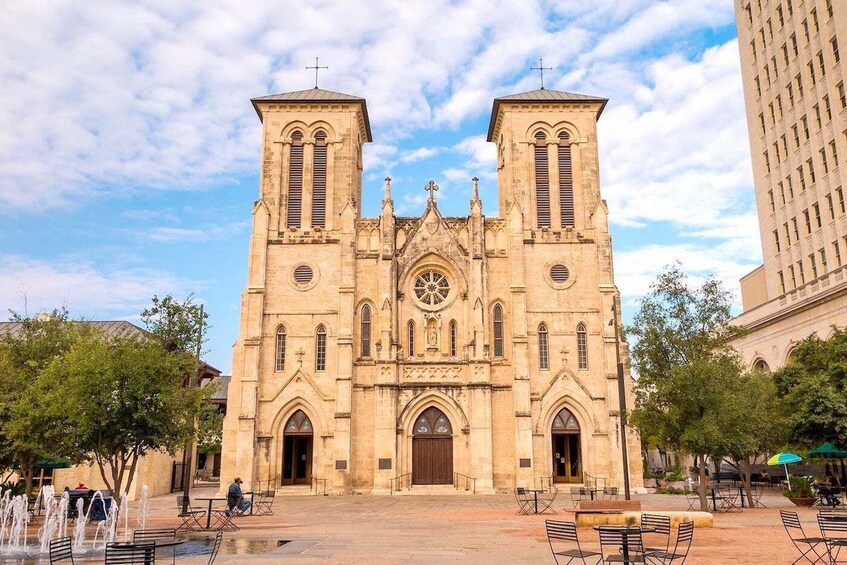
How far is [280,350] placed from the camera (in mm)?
39812

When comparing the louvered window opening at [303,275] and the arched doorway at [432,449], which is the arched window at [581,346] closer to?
the arched doorway at [432,449]

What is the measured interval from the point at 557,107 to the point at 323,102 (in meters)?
14.3

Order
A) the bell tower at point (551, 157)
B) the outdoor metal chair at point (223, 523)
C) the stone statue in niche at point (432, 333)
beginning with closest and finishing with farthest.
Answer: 1. the outdoor metal chair at point (223, 523)
2. the stone statue in niche at point (432, 333)
3. the bell tower at point (551, 157)

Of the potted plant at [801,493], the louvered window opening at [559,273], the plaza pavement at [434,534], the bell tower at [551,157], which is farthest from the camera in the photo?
the bell tower at [551,157]

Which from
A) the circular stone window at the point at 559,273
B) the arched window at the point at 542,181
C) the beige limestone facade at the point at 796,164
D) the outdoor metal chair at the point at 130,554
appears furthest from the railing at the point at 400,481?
the outdoor metal chair at the point at 130,554

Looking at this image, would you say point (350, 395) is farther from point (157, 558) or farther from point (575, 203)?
point (157, 558)

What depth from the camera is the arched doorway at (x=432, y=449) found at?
38.3 meters

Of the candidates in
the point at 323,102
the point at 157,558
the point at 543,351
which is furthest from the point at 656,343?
the point at 323,102

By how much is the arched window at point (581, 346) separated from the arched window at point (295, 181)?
1731 centimetres

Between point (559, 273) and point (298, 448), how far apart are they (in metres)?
17.5

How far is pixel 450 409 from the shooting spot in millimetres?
38594

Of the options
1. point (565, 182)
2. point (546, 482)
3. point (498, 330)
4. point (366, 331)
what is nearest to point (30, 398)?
point (366, 331)

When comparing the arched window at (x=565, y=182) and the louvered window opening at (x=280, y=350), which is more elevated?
the arched window at (x=565, y=182)

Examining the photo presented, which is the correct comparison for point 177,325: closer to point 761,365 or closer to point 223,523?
point 223,523
